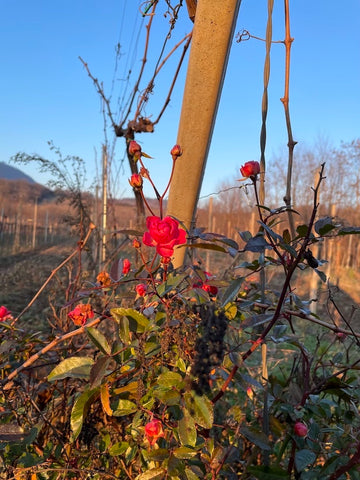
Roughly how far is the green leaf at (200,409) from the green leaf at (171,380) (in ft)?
0.07

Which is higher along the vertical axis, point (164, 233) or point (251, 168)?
point (251, 168)

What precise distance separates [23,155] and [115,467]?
3.06m

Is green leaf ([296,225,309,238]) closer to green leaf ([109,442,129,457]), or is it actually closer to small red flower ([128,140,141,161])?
small red flower ([128,140,141,161])

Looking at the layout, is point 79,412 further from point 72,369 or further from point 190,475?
point 190,475

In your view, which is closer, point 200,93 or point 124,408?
point 124,408

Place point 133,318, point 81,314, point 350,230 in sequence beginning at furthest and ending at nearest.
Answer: point 81,314 → point 133,318 → point 350,230

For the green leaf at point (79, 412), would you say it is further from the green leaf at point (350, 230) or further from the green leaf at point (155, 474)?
the green leaf at point (350, 230)

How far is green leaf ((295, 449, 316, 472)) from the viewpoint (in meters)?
0.69

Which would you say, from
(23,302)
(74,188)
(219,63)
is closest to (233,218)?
(23,302)

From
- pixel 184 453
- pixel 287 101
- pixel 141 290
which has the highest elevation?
pixel 287 101

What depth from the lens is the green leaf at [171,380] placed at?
1.86 feet

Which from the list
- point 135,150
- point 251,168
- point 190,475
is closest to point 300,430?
point 190,475

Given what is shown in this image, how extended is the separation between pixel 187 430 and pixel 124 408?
0.15m

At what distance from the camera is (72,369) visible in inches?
23.5
